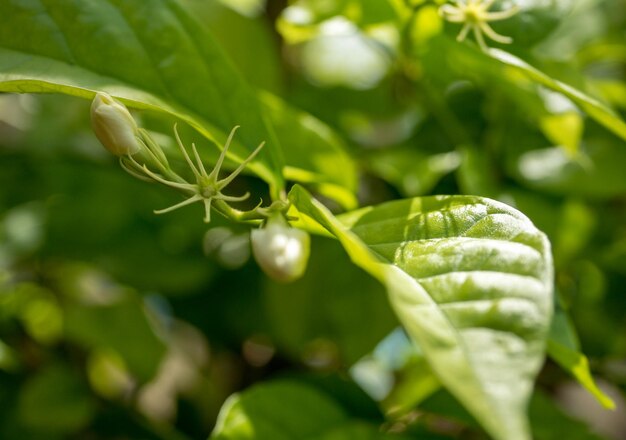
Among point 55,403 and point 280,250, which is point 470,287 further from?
point 55,403

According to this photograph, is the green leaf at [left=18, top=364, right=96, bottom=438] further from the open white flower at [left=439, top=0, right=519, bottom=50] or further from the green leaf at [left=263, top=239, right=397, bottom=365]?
the open white flower at [left=439, top=0, right=519, bottom=50]

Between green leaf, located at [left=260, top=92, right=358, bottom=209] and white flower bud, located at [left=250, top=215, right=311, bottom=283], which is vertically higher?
white flower bud, located at [left=250, top=215, right=311, bottom=283]

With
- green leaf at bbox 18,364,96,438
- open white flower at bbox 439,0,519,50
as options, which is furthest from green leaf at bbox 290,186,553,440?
green leaf at bbox 18,364,96,438

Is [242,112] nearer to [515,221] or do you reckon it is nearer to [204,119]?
[204,119]

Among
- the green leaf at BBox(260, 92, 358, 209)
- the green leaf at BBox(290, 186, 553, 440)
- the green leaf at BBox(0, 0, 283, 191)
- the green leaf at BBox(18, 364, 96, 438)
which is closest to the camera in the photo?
the green leaf at BBox(290, 186, 553, 440)

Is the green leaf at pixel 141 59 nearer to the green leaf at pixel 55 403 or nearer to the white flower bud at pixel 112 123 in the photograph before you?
the white flower bud at pixel 112 123

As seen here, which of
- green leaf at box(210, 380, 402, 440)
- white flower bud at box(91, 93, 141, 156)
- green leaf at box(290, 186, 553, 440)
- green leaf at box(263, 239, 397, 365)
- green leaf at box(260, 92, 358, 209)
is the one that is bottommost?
green leaf at box(263, 239, 397, 365)

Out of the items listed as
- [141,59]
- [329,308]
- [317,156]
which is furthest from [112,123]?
[329,308]
